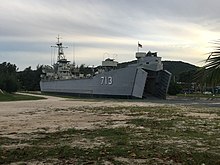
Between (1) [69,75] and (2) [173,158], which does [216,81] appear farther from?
(1) [69,75]

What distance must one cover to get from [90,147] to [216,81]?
588cm

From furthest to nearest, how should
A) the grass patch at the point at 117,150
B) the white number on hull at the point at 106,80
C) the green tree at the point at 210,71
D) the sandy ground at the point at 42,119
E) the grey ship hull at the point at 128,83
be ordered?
the white number on hull at the point at 106,80 → the grey ship hull at the point at 128,83 → the sandy ground at the point at 42,119 → the grass patch at the point at 117,150 → the green tree at the point at 210,71

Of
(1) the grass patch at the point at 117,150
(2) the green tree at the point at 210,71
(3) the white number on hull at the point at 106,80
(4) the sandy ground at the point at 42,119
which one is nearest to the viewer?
(2) the green tree at the point at 210,71

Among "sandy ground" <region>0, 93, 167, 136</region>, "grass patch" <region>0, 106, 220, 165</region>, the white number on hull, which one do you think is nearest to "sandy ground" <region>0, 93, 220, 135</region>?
"sandy ground" <region>0, 93, 167, 136</region>

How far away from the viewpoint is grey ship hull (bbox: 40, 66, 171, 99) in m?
84.8

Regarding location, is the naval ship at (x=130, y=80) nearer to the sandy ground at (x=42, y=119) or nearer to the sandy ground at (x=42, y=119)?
the sandy ground at (x=42, y=119)

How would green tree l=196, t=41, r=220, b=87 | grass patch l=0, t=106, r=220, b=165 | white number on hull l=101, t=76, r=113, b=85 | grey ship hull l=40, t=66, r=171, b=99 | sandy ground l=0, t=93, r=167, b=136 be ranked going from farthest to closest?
white number on hull l=101, t=76, r=113, b=85
grey ship hull l=40, t=66, r=171, b=99
sandy ground l=0, t=93, r=167, b=136
grass patch l=0, t=106, r=220, b=165
green tree l=196, t=41, r=220, b=87

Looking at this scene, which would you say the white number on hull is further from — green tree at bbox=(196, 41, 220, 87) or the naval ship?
green tree at bbox=(196, 41, 220, 87)

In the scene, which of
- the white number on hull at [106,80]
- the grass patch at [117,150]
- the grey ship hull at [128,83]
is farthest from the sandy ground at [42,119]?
the white number on hull at [106,80]

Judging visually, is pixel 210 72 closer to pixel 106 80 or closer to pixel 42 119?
pixel 42 119

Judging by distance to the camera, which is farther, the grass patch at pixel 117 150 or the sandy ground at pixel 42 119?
the sandy ground at pixel 42 119

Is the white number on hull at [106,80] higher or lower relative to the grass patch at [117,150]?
higher

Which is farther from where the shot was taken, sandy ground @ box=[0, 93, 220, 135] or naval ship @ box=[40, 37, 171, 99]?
naval ship @ box=[40, 37, 171, 99]

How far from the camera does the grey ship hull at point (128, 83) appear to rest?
84.8 meters
